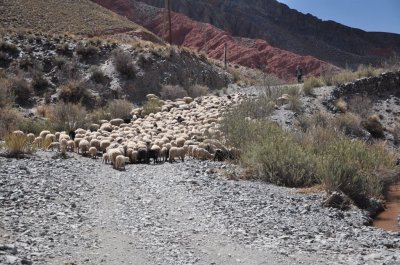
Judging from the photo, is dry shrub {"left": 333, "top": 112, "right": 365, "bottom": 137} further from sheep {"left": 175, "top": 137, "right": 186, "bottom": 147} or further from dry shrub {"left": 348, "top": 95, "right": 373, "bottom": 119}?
sheep {"left": 175, "top": 137, "right": 186, "bottom": 147}

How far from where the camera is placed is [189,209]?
364 inches

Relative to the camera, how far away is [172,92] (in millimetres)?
28875

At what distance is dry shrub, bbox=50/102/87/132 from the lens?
63.9 feet

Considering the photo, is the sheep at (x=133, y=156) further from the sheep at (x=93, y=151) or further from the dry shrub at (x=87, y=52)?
the dry shrub at (x=87, y=52)

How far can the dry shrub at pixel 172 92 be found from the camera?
1131 inches

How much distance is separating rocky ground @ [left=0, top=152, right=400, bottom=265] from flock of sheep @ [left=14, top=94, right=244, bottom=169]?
230cm

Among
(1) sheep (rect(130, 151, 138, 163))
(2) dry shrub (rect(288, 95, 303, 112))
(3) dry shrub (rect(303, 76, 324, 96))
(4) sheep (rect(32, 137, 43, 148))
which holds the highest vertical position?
(3) dry shrub (rect(303, 76, 324, 96))

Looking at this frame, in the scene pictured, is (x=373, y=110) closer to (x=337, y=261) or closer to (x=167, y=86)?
(x=167, y=86)

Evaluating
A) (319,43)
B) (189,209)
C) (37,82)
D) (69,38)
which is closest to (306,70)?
(319,43)

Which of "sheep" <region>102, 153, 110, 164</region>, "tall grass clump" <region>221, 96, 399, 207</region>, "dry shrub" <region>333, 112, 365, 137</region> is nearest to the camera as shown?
"tall grass clump" <region>221, 96, 399, 207</region>

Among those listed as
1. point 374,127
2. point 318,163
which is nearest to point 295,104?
point 374,127

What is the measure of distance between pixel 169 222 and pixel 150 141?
7398 millimetres

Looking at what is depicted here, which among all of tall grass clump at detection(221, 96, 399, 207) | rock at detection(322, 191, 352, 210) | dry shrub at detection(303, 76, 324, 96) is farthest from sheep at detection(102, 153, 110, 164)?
dry shrub at detection(303, 76, 324, 96)

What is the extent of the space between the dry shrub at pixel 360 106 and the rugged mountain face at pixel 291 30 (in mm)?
59573
